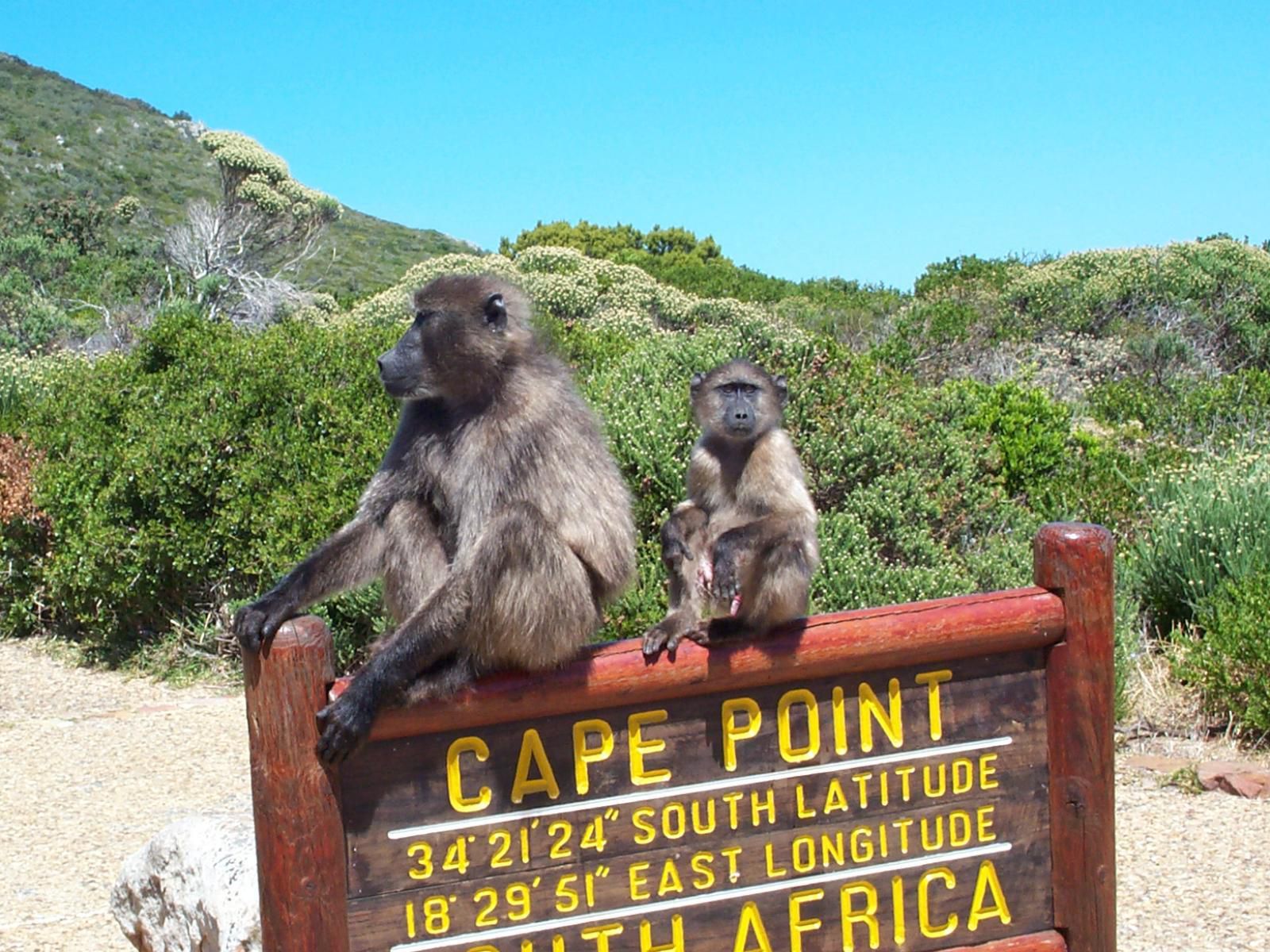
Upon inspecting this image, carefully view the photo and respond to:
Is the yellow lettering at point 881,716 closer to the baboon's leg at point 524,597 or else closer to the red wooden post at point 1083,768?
the red wooden post at point 1083,768

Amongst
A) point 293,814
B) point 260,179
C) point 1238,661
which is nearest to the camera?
point 293,814

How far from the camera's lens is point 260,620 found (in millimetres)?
2488

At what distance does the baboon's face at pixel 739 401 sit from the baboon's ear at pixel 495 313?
75 cm

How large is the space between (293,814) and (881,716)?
3.82 ft

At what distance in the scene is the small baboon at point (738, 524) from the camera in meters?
2.83

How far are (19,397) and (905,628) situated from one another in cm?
949

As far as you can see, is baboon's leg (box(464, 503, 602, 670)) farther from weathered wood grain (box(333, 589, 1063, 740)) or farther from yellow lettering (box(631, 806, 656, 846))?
yellow lettering (box(631, 806, 656, 846))

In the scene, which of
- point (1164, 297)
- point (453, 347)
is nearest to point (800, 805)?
point (453, 347)

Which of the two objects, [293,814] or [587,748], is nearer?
[293,814]

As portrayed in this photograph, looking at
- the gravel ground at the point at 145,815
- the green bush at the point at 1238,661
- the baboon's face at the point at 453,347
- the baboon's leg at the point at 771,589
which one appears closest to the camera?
the baboon's leg at the point at 771,589

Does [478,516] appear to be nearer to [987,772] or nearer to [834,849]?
[834,849]

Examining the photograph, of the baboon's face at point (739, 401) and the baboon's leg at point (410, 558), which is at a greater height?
the baboon's face at point (739, 401)

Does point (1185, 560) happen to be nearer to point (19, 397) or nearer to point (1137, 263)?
point (19, 397)

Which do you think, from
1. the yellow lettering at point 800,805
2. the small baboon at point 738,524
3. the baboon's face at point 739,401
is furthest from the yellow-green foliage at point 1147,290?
the yellow lettering at point 800,805
